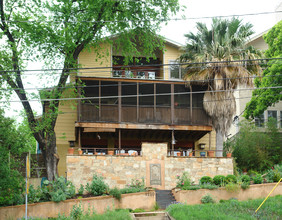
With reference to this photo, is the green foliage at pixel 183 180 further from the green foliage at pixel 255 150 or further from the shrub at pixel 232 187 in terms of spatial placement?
the green foliage at pixel 255 150

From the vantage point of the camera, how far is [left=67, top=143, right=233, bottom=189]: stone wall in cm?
2262

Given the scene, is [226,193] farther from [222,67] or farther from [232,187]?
[222,67]

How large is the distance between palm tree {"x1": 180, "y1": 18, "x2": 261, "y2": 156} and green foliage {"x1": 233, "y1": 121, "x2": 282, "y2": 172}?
150 cm

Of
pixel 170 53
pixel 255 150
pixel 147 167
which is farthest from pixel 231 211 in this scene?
pixel 170 53

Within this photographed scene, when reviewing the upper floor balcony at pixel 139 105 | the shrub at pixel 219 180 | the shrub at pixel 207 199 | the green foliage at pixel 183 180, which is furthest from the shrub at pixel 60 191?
the shrub at pixel 219 180

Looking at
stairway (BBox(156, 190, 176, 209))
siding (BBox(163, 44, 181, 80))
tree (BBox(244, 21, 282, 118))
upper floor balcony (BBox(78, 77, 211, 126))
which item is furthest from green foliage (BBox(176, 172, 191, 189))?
siding (BBox(163, 44, 181, 80))

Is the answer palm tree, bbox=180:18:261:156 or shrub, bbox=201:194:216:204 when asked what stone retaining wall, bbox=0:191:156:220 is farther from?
palm tree, bbox=180:18:261:156

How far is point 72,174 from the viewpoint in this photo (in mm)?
22469

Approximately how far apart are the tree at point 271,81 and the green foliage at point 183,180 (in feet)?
21.5

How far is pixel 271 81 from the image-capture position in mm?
25016

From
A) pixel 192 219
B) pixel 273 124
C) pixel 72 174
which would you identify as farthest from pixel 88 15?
pixel 273 124

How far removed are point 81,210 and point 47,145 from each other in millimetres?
5018

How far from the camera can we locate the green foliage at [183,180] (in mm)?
20530

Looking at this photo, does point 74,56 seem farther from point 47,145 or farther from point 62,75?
point 47,145
